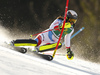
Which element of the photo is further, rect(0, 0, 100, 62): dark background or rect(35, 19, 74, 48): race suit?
rect(0, 0, 100, 62): dark background

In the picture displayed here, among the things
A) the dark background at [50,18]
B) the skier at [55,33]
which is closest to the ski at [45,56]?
the skier at [55,33]

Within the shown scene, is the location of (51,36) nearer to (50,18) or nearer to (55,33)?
(55,33)

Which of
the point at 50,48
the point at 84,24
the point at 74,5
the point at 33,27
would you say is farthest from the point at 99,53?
the point at 50,48

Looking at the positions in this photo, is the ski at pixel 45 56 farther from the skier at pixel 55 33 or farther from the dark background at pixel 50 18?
the dark background at pixel 50 18

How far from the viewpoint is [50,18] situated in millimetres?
13531

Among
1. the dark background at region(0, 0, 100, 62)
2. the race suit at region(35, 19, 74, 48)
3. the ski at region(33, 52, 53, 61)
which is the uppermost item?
the dark background at region(0, 0, 100, 62)

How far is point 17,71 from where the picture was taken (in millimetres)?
2836

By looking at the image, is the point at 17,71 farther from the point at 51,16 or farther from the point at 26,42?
the point at 51,16

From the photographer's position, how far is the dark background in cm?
1220

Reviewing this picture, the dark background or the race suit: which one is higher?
the dark background

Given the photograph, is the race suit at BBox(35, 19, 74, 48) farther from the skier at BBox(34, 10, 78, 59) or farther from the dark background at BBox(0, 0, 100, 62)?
the dark background at BBox(0, 0, 100, 62)

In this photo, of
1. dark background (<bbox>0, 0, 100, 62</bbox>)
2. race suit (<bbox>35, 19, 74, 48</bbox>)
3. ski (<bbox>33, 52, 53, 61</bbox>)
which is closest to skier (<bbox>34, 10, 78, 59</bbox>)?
race suit (<bbox>35, 19, 74, 48</bbox>)

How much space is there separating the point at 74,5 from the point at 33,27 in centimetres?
359

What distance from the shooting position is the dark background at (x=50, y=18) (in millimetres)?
12195
